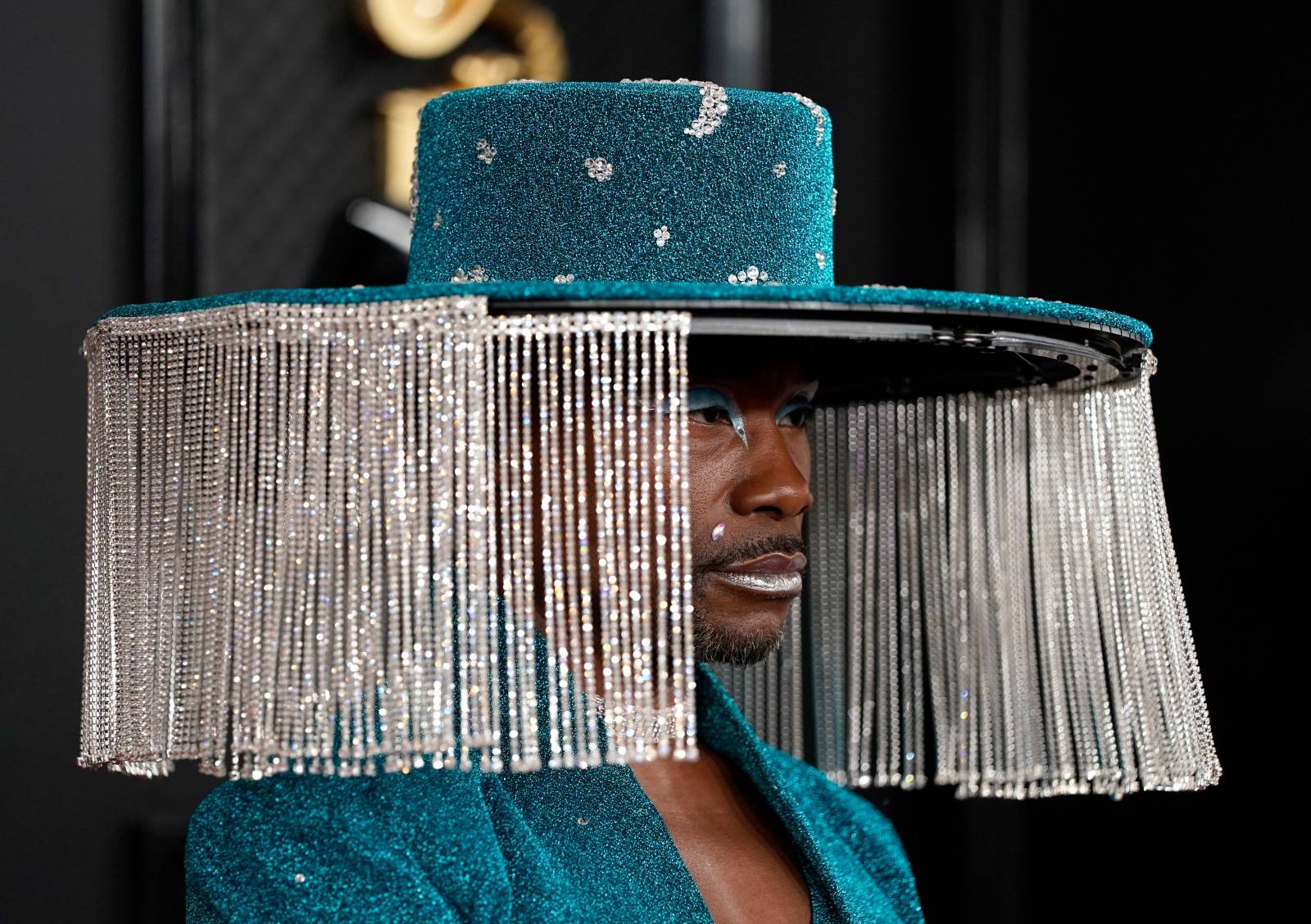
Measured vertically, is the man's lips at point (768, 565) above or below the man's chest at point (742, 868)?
above

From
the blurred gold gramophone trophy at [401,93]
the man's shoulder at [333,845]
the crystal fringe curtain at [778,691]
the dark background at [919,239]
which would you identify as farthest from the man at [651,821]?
the blurred gold gramophone trophy at [401,93]

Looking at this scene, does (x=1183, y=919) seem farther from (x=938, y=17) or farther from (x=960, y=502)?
(x=938, y=17)

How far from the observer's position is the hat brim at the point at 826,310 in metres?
0.83

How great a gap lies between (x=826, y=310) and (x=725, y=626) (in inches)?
10.3

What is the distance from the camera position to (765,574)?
3.41 ft

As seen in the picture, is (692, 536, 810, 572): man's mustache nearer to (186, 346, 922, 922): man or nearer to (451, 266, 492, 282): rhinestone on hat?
(186, 346, 922, 922): man

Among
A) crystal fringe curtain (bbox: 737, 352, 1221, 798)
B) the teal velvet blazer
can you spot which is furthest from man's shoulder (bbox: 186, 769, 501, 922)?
crystal fringe curtain (bbox: 737, 352, 1221, 798)

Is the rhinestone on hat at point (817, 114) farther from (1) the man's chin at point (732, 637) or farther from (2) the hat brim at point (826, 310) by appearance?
(1) the man's chin at point (732, 637)

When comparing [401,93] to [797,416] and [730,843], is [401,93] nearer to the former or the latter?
[797,416]

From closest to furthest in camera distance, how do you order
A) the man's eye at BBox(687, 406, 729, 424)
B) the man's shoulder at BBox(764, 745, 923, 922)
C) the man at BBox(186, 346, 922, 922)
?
the man at BBox(186, 346, 922, 922) < the man's eye at BBox(687, 406, 729, 424) < the man's shoulder at BBox(764, 745, 923, 922)

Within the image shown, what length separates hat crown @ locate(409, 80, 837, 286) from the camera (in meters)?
0.98

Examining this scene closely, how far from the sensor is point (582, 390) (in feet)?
2.81

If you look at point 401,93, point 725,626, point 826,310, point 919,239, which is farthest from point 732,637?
point 919,239

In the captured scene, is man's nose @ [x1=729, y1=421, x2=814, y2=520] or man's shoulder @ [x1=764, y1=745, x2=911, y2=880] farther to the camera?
man's shoulder @ [x1=764, y1=745, x2=911, y2=880]
